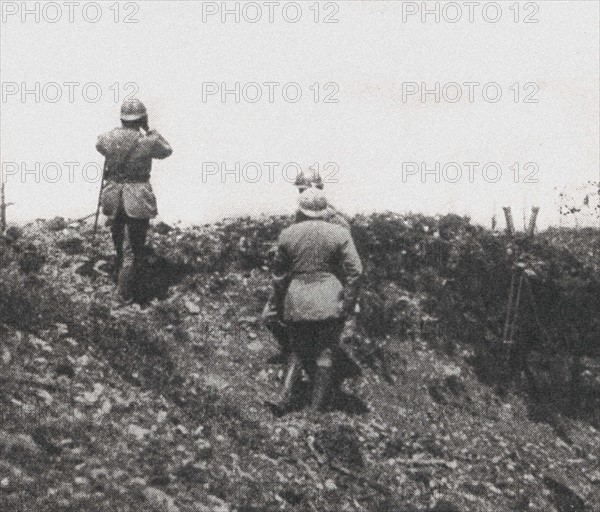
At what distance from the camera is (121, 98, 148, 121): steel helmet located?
11422 mm

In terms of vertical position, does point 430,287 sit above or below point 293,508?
above

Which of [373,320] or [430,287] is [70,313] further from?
[430,287]

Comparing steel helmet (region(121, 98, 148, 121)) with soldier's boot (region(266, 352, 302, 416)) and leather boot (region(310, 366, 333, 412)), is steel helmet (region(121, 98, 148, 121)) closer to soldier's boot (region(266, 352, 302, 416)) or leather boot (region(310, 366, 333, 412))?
soldier's boot (region(266, 352, 302, 416))

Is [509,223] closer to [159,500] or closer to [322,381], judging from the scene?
[322,381]

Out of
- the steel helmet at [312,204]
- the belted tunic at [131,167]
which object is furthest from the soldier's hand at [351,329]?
the belted tunic at [131,167]

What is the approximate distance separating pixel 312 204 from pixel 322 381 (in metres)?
2.11

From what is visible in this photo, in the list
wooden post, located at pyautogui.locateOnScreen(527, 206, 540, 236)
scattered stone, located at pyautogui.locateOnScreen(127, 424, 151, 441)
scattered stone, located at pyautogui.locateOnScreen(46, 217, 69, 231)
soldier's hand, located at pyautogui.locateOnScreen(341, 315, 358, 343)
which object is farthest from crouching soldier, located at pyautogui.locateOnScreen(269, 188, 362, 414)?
wooden post, located at pyautogui.locateOnScreen(527, 206, 540, 236)

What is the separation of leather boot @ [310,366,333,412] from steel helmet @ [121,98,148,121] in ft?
14.9

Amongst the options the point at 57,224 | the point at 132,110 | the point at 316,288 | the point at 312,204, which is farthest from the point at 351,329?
the point at 57,224

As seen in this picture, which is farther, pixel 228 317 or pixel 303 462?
pixel 228 317

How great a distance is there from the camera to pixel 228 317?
11844mm

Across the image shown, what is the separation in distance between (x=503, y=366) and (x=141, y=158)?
6360 millimetres

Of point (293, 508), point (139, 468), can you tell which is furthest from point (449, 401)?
point (139, 468)

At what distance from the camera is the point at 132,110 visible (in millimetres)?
11430
